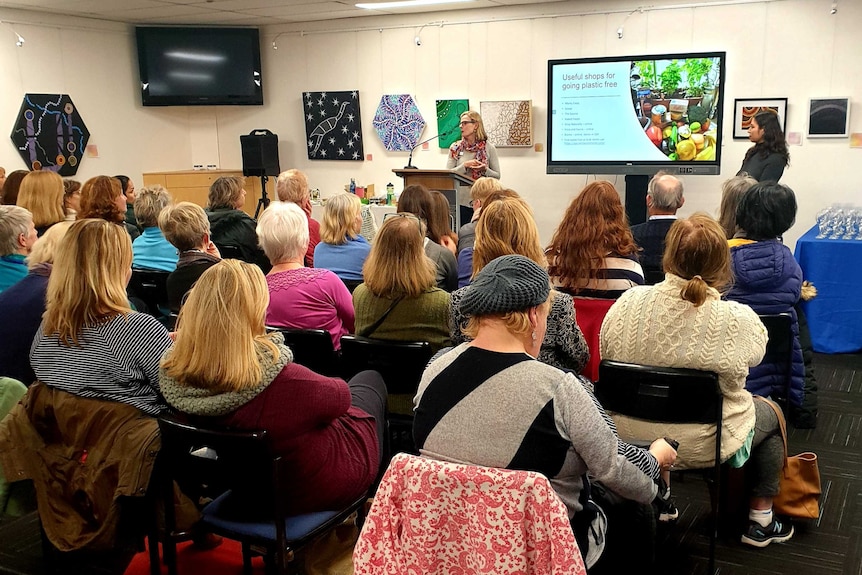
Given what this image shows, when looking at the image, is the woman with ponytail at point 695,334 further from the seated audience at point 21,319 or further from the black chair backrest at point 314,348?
the seated audience at point 21,319

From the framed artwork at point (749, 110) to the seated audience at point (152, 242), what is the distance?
16.9ft

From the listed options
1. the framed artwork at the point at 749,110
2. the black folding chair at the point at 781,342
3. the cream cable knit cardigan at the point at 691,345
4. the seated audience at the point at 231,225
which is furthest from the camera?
the framed artwork at the point at 749,110

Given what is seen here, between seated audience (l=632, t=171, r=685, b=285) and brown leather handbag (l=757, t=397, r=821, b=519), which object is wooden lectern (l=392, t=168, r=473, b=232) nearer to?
seated audience (l=632, t=171, r=685, b=285)

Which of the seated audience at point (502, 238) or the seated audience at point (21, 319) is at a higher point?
the seated audience at point (502, 238)

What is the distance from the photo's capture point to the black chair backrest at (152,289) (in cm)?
440

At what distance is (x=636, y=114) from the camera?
7.10 metres

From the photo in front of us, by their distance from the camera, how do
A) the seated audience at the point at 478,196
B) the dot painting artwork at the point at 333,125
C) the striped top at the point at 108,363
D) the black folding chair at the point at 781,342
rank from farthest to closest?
the dot painting artwork at the point at 333,125 → the seated audience at the point at 478,196 → the black folding chair at the point at 781,342 → the striped top at the point at 108,363

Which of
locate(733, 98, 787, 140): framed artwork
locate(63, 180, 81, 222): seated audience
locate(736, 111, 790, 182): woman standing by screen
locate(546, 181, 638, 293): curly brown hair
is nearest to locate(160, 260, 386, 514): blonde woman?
locate(546, 181, 638, 293): curly brown hair

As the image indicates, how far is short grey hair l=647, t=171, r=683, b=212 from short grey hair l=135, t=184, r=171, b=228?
2.98m

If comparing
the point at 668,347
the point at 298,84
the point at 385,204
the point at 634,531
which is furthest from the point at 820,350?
the point at 298,84

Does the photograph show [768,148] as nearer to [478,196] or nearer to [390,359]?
[478,196]

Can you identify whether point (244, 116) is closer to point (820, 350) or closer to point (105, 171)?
point (105, 171)

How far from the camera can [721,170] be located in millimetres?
7250

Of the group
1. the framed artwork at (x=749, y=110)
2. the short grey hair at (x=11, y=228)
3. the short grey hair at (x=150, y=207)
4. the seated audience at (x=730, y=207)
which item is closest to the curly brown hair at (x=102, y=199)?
the short grey hair at (x=150, y=207)
